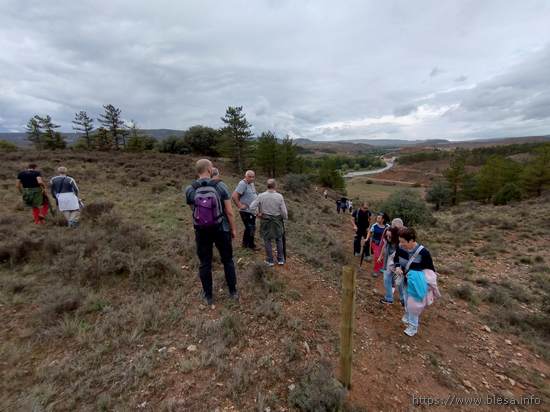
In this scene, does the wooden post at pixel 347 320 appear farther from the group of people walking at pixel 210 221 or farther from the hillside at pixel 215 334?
the group of people walking at pixel 210 221

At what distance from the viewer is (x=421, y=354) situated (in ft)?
11.8

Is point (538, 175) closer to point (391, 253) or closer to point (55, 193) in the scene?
point (391, 253)

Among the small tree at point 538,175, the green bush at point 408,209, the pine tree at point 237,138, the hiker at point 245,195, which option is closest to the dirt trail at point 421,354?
the hiker at point 245,195

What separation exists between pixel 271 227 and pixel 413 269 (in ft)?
8.40

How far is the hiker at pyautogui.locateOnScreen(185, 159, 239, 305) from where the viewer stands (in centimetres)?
323

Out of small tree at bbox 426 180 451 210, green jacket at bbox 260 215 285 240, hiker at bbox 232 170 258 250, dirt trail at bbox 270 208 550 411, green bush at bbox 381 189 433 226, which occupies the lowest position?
small tree at bbox 426 180 451 210

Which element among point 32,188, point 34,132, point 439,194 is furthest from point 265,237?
point 34,132

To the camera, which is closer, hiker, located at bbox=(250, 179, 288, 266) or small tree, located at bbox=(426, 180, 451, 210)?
hiker, located at bbox=(250, 179, 288, 266)

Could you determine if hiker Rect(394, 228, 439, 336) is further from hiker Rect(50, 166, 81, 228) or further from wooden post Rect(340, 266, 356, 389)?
hiker Rect(50, 166, 81, 228)

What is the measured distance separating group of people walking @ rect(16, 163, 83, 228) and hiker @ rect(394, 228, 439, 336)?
7.29 m

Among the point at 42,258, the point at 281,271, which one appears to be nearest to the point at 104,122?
the point at 42,258

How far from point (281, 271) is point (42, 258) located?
4.76 metres

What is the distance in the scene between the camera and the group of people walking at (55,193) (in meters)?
5.98

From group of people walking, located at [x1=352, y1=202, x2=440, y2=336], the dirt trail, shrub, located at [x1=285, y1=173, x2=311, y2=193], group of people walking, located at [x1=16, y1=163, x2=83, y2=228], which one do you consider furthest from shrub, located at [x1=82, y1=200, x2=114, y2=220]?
shrub, located at [x1=285, y1=173, x2=311, y2=193]
